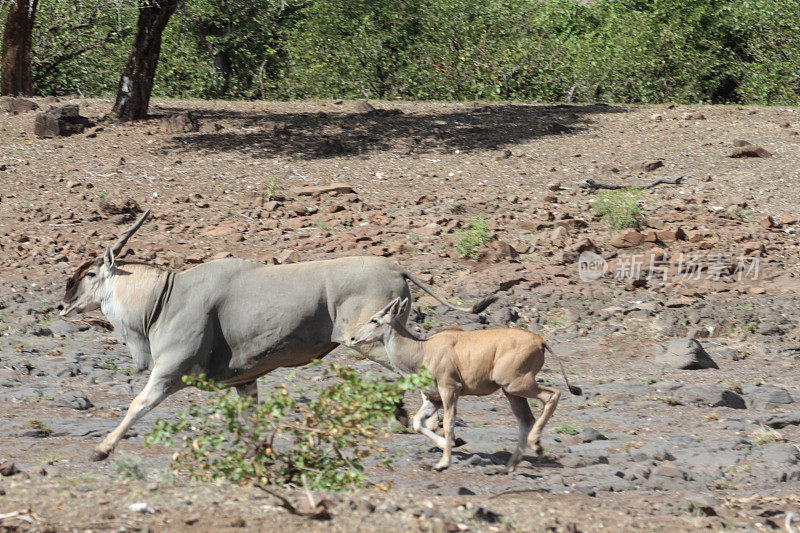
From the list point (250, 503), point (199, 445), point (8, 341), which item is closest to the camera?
point (250, 503)

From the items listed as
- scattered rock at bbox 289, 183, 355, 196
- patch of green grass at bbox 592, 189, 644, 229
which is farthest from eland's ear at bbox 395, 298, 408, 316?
scattered rock at bbox 289, 183, 355, 196

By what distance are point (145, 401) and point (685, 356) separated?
5865 millimetres

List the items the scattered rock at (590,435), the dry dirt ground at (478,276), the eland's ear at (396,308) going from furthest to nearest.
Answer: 1. the scattered rock at (590,435)
2. the eland's ear at (396,308)
3. the dry dirt ground at (478,276)

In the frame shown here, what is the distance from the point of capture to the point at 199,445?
243 inches

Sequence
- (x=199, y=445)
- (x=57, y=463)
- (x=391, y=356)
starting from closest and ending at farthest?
(x=199, y=445)
(x=57, y=463)
(x=391, y=356)

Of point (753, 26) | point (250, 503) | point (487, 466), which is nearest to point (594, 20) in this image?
point (753, 26)

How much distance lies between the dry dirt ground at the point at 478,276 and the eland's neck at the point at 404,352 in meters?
0.63

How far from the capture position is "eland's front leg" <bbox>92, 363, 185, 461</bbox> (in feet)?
24.0

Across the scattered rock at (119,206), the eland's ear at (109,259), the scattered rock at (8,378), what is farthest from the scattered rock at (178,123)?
the eland's ear at (109,259)

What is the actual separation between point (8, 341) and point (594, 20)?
2307 cm

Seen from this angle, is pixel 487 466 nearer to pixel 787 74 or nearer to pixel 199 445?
pixel 199 445

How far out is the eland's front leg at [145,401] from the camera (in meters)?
7.31

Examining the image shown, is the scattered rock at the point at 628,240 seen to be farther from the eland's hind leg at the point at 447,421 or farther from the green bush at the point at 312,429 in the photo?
the green bush at the point at 312,429

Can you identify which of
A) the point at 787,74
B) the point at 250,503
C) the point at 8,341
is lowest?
the point at 8,341
